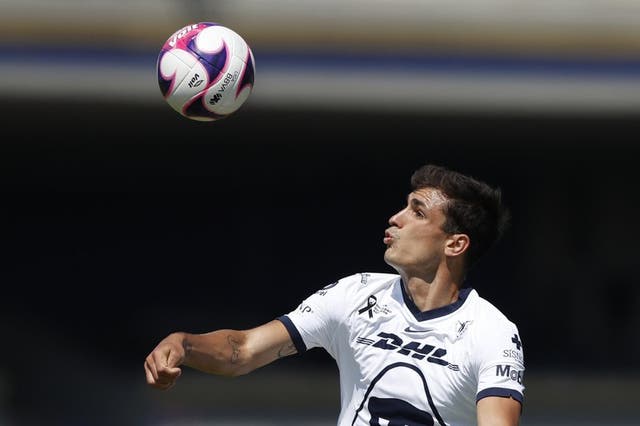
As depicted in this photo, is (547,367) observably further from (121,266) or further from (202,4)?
(202,4)

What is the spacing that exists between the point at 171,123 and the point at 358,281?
835cm

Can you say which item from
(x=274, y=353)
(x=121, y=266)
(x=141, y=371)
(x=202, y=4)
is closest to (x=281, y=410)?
(x=141, y=371)

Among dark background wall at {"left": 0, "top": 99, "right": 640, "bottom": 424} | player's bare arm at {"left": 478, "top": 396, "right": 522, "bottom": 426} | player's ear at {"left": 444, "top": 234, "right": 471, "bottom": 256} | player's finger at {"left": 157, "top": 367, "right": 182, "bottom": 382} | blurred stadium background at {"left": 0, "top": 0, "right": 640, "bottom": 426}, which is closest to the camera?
player's finger at {"left": 157, "top": 367, "right": 182, "bottom": 382}

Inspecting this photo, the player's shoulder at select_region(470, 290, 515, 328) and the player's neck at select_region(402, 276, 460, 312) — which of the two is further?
the player's neck at select_region(402, 276, 460, 312)

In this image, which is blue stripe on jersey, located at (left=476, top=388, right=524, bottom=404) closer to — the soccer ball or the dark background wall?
the soccer ball

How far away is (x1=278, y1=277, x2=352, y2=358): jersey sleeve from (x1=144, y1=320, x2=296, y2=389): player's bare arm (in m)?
0.04

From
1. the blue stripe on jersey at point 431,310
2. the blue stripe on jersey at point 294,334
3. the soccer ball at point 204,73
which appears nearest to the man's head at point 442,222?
the blue stripe on jersey at point 431,310

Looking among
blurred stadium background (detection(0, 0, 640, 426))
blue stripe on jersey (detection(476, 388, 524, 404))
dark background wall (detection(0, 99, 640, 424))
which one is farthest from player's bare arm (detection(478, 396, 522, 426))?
dark background wall (detection(0, 99, 640, 424))

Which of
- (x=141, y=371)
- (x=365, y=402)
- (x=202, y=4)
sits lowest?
(x=365, y=402)

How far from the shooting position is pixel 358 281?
14.4 ft

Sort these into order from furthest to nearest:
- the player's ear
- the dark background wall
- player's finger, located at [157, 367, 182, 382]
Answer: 1. the dark background wall
2. the player's ear
3. player's finger, located at [157, 367, 182, 382]

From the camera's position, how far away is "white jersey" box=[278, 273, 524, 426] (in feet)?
12.8

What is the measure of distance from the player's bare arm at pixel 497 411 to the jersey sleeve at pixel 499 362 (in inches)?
0.9

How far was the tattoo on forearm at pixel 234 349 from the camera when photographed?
13.6 feet
